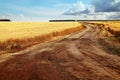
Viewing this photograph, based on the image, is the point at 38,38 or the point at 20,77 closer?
the point at 20,77

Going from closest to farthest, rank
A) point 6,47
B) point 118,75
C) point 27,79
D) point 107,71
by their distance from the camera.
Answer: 1. point 27,79
2. point 118,75
3. point 107,71
4. point 6,47

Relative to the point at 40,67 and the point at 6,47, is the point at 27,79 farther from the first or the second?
the point at 6,47

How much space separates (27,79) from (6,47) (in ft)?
42.6

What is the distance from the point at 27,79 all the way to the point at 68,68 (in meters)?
2.83

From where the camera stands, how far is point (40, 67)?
12453mm

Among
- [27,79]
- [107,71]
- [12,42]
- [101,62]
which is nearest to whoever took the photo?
[27,79]

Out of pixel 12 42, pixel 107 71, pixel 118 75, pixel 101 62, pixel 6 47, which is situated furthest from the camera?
pixel 12 42

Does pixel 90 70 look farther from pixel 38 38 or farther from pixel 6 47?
pixel 38 38

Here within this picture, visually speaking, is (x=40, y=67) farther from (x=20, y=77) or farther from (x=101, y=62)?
(x=101, y=62)

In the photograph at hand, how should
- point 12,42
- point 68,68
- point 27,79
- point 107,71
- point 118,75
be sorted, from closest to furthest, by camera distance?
point 27,79
point 118,75
point 107,71
point 68,68
point 12,42

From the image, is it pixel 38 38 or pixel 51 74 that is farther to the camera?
pixel 38 38

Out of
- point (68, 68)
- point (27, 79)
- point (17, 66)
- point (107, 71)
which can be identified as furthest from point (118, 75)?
point (17, 66)

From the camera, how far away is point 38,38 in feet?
100

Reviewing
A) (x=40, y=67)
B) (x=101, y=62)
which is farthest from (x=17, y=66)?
(x=101, y=62)
